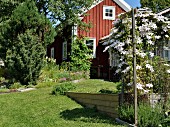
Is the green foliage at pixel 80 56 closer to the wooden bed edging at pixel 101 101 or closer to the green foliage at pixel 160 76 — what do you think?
the wooden bed edging at pixel 101 101

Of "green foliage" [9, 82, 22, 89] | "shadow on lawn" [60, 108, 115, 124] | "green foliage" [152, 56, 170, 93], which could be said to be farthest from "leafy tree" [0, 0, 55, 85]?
"green foliage" [152, 56, 170, 93]

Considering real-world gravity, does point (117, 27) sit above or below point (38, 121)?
above

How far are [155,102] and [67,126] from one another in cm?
222

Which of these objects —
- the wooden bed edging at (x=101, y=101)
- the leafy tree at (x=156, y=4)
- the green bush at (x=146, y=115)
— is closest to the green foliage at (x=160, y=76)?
the green bush at (x=146, y=115)

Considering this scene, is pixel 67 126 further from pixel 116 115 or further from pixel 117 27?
pixel 117 27

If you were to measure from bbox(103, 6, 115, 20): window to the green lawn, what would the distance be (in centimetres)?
1163

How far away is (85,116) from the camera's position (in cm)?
837

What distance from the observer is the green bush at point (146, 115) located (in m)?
6.54

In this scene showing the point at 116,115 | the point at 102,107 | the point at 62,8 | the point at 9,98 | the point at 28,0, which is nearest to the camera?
the point at 116,115

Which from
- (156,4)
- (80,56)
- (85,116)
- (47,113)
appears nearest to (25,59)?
(80,56)

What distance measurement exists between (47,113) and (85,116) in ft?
4.22

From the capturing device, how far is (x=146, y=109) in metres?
6.87

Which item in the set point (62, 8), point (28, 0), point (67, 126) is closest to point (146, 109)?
point (67, 126)

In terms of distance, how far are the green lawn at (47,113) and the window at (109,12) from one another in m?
11.6
